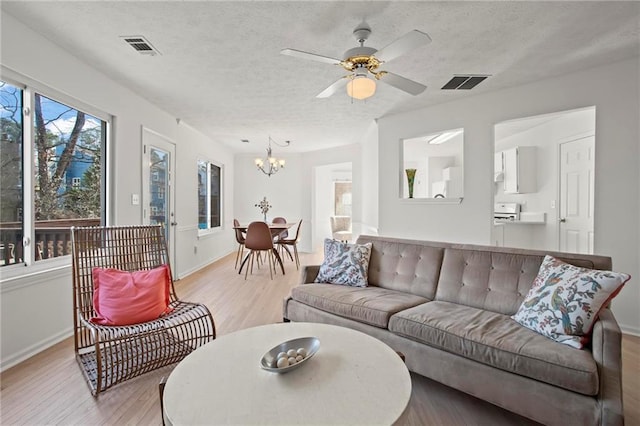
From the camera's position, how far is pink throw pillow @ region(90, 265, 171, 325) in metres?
2.21

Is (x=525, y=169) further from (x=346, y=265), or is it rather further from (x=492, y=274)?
(x=346, y=265)

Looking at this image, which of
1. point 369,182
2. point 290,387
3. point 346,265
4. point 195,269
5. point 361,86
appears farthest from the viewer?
point 369,182

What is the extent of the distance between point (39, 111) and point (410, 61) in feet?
10.5

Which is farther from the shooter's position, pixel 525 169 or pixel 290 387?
pixel 525 169

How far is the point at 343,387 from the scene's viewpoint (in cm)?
125

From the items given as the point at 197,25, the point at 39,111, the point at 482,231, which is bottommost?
the point at 482,231

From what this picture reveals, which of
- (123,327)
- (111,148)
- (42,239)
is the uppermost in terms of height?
(111,148)

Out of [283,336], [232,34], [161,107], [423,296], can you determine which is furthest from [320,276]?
[161,107]

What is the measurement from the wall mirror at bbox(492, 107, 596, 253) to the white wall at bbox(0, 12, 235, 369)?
4497mm

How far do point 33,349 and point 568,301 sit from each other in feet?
11.9

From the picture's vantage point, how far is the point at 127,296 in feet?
7.47

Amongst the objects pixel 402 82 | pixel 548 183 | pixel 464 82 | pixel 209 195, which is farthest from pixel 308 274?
pixel 209 195

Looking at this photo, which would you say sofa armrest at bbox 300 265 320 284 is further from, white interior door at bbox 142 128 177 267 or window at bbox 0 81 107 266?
window at bbox 0 81 107 266

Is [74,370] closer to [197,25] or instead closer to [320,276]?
[320,276]
